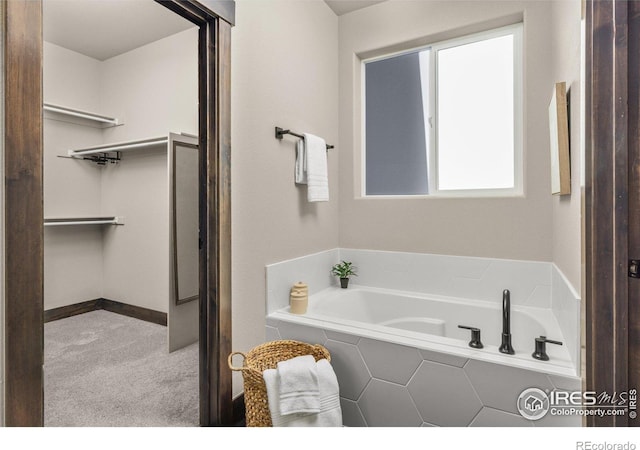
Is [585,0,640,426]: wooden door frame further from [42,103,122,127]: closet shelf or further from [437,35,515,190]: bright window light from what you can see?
[42,103,122,127]: closet shelf

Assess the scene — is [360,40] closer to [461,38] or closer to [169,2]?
[461,38]

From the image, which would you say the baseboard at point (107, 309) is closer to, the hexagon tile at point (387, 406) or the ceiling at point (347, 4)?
the hexagon tile at point (387, 406)

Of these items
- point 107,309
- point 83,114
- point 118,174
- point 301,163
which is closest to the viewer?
point 301,163

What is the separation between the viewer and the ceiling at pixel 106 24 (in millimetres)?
2648

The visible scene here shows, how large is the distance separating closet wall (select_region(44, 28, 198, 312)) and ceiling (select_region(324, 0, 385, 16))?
1.29 meters

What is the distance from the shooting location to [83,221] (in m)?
3.30

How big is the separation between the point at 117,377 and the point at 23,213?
1.63 metres

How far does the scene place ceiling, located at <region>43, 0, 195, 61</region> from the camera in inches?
104

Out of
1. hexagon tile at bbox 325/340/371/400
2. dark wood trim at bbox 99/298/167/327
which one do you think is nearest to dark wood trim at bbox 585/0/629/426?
hexagon tile at bbox 325/340/371/400

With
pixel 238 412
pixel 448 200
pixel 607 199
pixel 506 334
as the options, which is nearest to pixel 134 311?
pixel 238 412

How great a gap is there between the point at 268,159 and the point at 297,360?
1113 millimetres

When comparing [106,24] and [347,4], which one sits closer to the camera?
[347,4]

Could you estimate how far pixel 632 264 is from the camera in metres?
1.10

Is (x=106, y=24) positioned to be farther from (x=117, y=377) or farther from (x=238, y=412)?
(x=238, y=412)
